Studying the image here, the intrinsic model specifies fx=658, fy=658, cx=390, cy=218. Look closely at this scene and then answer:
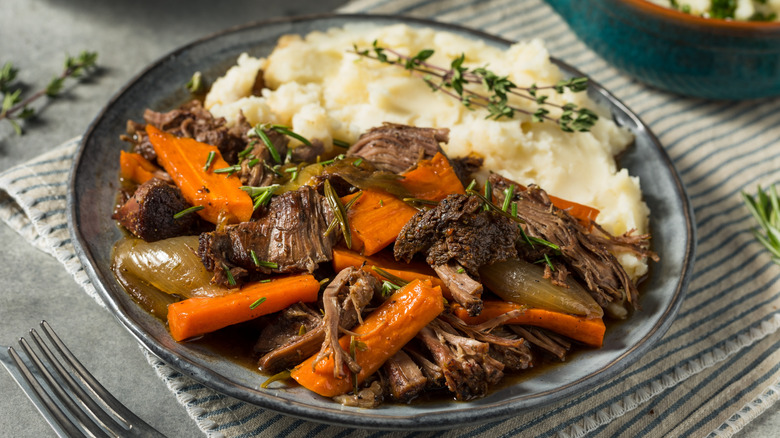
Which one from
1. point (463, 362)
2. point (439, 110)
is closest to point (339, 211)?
point (463, 362)

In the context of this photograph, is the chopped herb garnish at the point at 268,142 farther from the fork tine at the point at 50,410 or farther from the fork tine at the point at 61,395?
the fork tine at the point at 50,410

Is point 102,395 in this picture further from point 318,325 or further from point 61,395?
point 318,325

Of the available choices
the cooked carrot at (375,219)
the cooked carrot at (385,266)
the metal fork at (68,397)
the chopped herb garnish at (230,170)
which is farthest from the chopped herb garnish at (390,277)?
the metal fork at (68,397)

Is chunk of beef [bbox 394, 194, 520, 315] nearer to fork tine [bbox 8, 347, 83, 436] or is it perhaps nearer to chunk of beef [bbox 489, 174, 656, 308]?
chunk of beef [bbox 489, 174, 656, 308]

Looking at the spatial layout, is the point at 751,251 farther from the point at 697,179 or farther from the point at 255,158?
the point at 255,158

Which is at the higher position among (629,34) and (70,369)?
(629,34)

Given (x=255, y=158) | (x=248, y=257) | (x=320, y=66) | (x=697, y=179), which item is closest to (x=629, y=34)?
(x=697, y=179)
